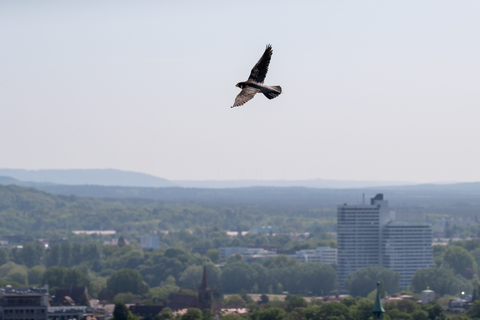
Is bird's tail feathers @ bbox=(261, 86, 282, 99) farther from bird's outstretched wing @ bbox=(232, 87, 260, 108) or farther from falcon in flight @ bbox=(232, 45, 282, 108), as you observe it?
bird's outstretched wing @ bbox=(232, 87, 260, 108)

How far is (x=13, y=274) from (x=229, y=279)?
41.7m

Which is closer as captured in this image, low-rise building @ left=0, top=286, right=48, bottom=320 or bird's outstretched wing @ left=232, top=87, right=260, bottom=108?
bird's outstretched wing @ left=232, top=87, right=260, bottom=108

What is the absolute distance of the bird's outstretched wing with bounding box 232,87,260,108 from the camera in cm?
1920

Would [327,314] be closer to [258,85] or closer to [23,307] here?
[23,307]

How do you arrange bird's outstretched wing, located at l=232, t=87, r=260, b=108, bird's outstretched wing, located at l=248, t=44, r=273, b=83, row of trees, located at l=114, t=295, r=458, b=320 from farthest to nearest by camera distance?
row of trees, located at l=114, t=295, r=458, b=320
bird's outstretched wing, located at l=248, t=44, r=273, b=83
bird's outstretched wing, located at l=232, t=87, r=260, b=108

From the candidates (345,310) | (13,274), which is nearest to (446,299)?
(345,310)

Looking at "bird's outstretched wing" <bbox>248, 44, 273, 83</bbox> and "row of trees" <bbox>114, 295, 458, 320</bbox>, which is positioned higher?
"bird's outstretched wing" <bbox>248, 44, 273, 83</bbox>

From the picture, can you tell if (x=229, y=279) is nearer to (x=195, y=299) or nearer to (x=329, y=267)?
(x=329, y=267)

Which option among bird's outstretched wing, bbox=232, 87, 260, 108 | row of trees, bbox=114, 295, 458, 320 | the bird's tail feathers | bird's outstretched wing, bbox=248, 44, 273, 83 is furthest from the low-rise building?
the bird's tail feathers

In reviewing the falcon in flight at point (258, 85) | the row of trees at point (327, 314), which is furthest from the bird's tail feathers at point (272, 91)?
the row of trees at point (327, 314)

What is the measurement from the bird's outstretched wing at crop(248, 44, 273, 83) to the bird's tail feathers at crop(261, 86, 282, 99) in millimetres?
600

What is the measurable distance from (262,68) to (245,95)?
1.13 meters

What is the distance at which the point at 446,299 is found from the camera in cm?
15712

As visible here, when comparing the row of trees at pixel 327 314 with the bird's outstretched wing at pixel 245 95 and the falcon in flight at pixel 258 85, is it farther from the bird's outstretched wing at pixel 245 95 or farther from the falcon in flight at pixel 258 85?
the bird's outstretched wing at pixel 245 95
